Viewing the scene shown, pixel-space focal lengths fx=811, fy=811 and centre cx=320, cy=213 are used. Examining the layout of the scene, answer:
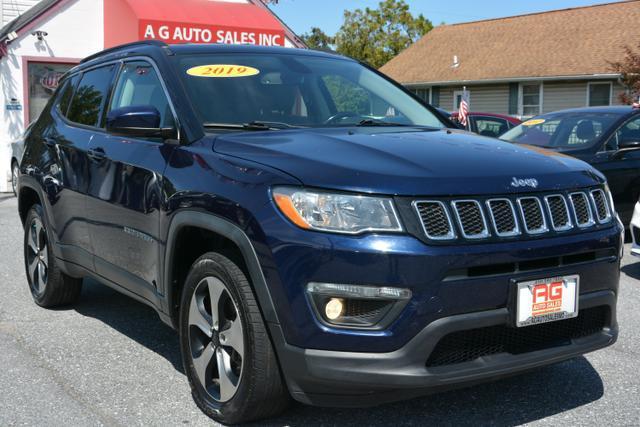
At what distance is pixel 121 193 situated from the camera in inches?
174

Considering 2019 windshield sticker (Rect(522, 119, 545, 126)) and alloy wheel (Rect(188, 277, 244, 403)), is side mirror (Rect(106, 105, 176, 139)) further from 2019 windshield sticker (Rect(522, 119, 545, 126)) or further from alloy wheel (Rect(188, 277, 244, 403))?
2019 windshield sticker (Rect(522, 119, 545, 126))

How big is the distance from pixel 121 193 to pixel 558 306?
7.82ft

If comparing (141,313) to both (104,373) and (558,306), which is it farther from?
(558,306)

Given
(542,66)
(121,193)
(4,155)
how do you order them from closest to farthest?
1. (121,193)
2. (4,155)
3. (542,66)

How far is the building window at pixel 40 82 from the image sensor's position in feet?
61.6

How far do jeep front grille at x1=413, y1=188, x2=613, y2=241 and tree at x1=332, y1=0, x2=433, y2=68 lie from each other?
50350mm

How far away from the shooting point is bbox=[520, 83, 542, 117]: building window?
31594 mm

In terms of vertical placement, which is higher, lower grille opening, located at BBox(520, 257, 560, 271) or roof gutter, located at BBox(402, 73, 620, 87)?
roof gutter, located at BBox(402, 73, 620, 87)

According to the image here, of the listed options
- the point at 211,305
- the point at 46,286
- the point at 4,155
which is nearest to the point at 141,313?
the point at 46,286

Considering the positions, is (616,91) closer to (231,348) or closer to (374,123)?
(374,123)

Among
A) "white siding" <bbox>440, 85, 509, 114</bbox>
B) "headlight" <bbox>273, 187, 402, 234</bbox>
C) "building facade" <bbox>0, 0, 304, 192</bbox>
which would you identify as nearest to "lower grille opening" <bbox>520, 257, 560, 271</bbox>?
"headlight" <bbox>273, 187, 402, 234</bbox>

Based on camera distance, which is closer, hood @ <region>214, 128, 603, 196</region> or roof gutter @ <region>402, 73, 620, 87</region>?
hood @ <region>214, 128, 603, 196</region>

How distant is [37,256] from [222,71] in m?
2.51

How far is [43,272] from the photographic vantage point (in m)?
5.96
